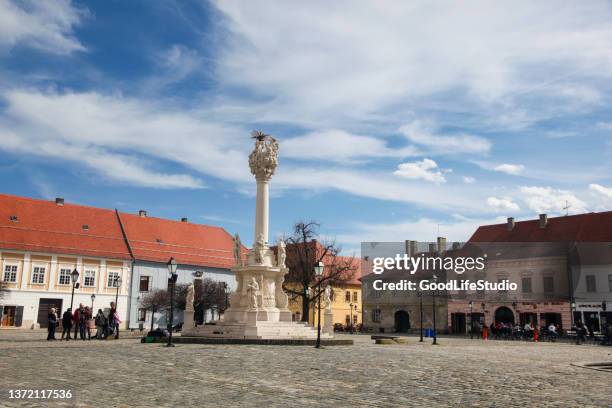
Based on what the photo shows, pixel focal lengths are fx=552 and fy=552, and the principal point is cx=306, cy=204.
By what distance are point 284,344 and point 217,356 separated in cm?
784

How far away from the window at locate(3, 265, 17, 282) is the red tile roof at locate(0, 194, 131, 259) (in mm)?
1756

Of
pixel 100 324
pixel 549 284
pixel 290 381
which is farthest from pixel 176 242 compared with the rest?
pixel 290 381

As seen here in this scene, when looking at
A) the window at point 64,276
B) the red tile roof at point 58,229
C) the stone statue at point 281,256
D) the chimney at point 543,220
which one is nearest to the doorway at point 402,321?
the chimney at point 543,220

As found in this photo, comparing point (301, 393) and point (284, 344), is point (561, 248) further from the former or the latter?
point (301, 393)

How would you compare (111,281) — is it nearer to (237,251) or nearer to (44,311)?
(44,311)

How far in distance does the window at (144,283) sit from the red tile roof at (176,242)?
2084mm

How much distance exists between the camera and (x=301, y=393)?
10.3 m

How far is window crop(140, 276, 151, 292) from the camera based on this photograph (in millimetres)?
59541

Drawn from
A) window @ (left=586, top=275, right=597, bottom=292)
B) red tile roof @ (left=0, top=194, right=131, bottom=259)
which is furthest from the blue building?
window @ (left=586, top=275, right=597, bottom=292)

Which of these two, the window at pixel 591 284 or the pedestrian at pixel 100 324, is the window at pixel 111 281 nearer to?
the pedestrian at pixel 100 324

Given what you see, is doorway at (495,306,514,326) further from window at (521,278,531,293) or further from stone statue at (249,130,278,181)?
stone statue at (249,130,278,181)

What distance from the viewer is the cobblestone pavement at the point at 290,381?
375 inches

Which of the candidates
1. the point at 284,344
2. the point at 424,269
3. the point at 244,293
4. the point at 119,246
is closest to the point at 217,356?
the point at 284,344

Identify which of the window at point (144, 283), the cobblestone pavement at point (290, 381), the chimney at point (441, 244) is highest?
the chimney at point (441, 244)
